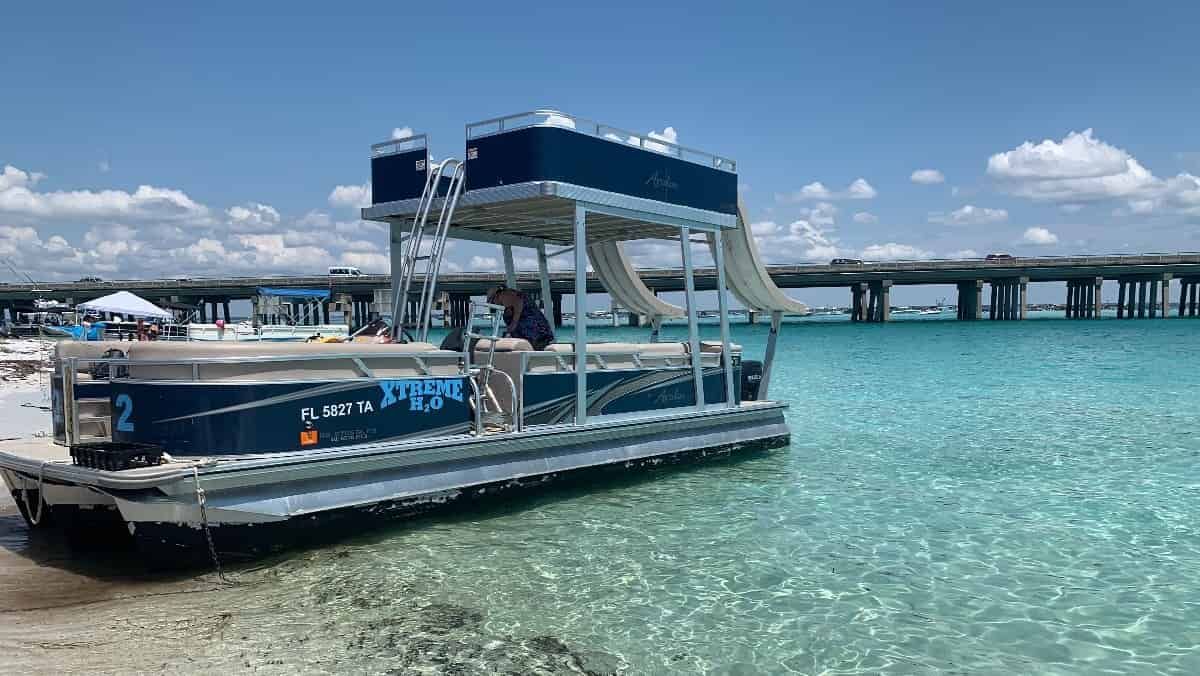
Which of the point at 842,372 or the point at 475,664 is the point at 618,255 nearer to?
the point at 475,664

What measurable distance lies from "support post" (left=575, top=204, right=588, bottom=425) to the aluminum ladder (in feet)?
5.27

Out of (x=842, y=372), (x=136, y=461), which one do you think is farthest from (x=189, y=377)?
(x=842, y=372)

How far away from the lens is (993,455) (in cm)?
1448

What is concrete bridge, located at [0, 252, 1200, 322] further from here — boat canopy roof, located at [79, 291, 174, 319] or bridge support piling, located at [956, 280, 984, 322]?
boat canopy roof, located at [79, 291, 174, 319]

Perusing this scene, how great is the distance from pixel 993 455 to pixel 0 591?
1380cm

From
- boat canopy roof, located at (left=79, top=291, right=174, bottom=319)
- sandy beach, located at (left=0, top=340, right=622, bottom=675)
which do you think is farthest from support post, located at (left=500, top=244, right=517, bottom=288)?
boat canopy roof, located at (left=79, top=291, right=174, bottom=319)

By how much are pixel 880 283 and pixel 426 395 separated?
99.5 metres

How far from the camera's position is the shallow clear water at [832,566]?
21.0 feet

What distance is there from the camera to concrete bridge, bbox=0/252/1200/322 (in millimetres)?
78812

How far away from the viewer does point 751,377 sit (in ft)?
49.4

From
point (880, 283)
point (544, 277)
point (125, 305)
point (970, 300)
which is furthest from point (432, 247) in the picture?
point (970, 300)

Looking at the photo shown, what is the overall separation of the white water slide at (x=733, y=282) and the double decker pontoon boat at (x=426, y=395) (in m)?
0.05

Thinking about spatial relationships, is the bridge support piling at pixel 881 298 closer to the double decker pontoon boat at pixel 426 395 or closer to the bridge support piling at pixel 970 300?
the bridge support piling at pixel 970 300

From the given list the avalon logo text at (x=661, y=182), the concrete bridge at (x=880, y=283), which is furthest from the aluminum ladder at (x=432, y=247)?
the concrete bridge at (x=880, y=283)
